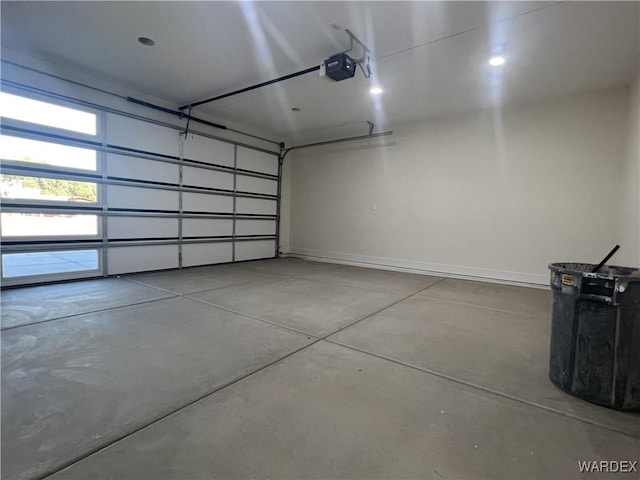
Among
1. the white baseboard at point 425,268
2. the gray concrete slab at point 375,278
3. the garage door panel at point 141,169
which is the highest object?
the garage door panel at point 141,169

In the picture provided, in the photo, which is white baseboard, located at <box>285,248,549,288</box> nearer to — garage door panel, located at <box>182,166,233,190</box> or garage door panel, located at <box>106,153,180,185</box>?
garage door panel, located at <box>182,166,233,190</box>

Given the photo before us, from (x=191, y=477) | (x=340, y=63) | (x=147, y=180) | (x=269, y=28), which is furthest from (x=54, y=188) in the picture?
(x=191, y=477)

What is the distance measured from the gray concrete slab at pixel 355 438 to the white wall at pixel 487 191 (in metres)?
4.16

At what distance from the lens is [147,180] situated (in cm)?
537

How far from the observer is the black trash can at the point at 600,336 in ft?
5.36

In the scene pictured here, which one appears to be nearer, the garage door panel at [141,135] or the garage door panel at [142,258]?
the garage door panel at [141,135]

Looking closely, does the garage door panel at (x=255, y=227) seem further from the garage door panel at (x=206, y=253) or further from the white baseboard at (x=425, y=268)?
the white baseboard at (x=425, y=268)

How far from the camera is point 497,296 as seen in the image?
14.2 feet

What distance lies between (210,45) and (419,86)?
9.64 feet

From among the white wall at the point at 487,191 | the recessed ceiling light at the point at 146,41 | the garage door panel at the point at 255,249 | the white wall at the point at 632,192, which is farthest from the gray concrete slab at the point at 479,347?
the garage door panel at the point at 255,249

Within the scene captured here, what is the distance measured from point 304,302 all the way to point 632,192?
424 cm

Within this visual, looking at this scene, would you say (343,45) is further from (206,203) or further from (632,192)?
(206,203)

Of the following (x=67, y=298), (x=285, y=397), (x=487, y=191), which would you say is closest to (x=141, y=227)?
(x=67, y=298)

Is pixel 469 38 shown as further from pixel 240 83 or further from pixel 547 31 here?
pixel 240 83
